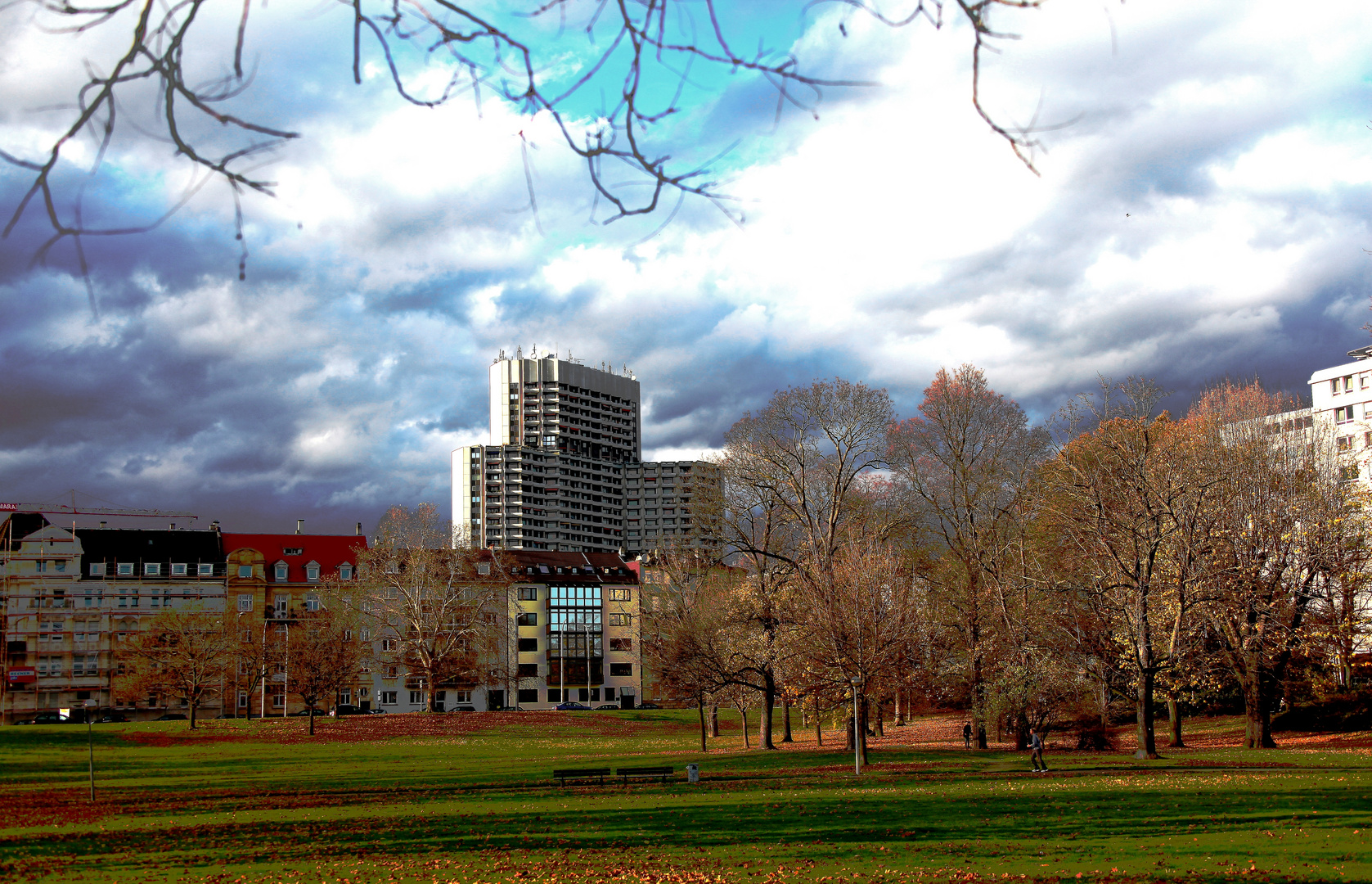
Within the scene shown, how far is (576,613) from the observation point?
291 ft

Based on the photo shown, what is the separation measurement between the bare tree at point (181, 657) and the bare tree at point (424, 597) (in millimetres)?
7596


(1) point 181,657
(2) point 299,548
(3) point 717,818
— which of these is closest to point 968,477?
(3) point 717,818

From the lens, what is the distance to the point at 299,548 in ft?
283

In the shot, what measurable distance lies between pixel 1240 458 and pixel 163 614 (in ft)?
206

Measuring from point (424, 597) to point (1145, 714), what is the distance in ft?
151

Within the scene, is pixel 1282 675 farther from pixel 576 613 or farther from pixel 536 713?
pixel 576 613

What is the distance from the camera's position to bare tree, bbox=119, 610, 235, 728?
58.3 meters

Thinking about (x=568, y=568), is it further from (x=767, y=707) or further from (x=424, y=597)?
(x=767, y=707)

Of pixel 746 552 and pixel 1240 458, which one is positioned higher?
pixel 1240 458

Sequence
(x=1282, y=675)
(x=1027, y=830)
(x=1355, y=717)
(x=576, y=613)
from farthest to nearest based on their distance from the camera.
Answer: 1. (x=576, y=613)
2. (x=1355, y=717)
3. (x=1282, y=675)
4. (x=1027, y=830)

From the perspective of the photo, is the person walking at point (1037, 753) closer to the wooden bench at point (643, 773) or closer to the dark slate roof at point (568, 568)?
the wooden bench at point (643, 773)

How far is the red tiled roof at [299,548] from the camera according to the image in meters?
84.5

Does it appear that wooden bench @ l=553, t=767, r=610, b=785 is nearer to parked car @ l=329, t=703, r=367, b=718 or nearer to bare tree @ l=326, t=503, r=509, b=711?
bare tree @ l=326, t=503, r=509, b=711

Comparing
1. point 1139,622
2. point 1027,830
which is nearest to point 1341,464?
point 1139,622
